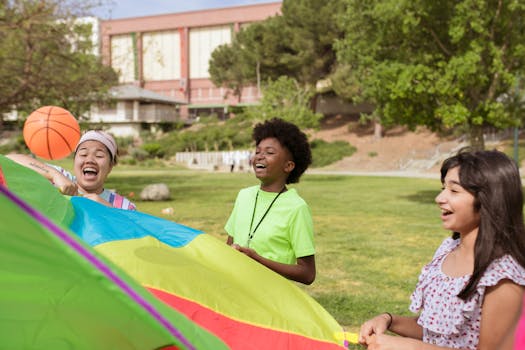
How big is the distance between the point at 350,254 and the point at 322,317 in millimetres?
7052

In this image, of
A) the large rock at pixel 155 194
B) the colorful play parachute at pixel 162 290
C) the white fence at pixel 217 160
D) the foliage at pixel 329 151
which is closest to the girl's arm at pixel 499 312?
the colorful play parachute at pixel 162 290

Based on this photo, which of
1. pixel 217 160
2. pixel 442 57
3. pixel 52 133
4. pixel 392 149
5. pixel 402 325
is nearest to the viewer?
pixel 402 325

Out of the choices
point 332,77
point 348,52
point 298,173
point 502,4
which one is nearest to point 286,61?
point 332,77

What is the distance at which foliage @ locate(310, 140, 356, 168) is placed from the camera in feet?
146

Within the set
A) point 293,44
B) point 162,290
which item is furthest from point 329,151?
point 162,290

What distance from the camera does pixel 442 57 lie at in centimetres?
1552

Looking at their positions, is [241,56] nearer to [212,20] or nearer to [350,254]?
[212,20]

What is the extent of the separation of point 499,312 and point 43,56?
1610cm

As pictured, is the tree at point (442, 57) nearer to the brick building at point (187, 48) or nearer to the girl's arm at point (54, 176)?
the girl's arm at point (54, 176)

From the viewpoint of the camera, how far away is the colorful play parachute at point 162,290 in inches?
52.3

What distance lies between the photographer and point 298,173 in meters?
3.66

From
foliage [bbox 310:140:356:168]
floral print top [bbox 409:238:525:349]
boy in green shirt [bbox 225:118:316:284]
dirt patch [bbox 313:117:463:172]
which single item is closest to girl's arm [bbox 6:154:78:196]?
boy in green shirt [bbox 225:118:316:284]

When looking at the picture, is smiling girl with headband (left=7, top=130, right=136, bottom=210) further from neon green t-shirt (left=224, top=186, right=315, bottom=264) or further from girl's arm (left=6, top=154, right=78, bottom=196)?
neon green t-shirt (left=224, top=186, right=315, bottom=264)

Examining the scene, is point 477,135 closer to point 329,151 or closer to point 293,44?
point 329,151
